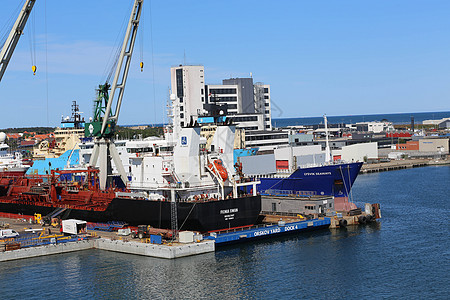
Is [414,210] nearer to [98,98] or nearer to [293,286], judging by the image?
[293,286]

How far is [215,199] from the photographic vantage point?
42469mm

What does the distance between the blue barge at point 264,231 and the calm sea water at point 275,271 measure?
0.54 m

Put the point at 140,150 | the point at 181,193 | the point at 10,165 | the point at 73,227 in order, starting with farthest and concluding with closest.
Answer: the point at 10,165, the point at 140,150, the point at 73,227, the point at 181,193

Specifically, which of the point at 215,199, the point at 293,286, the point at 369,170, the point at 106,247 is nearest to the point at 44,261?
the point at 106,247

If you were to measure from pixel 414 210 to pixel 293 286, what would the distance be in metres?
25.0

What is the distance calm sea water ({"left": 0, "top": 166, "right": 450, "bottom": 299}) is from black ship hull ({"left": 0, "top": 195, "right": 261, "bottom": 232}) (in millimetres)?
2183

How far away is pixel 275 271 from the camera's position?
3469 centimetres

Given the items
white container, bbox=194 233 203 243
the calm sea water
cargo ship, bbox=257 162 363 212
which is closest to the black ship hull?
white container, bbox=194 233 203 243

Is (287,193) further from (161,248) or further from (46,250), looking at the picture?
(46,250)

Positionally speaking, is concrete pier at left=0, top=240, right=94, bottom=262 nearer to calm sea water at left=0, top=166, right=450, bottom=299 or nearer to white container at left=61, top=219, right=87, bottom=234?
calm sea water at left=0, top=166, right=450, bottom=299

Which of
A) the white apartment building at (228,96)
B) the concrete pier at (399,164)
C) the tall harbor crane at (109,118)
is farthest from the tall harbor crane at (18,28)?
the concrete pier at (399,164)

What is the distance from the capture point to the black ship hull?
41000 mm

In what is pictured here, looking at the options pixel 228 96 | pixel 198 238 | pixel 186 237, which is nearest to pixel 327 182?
pixel 198 238

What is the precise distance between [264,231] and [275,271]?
24.7ft
